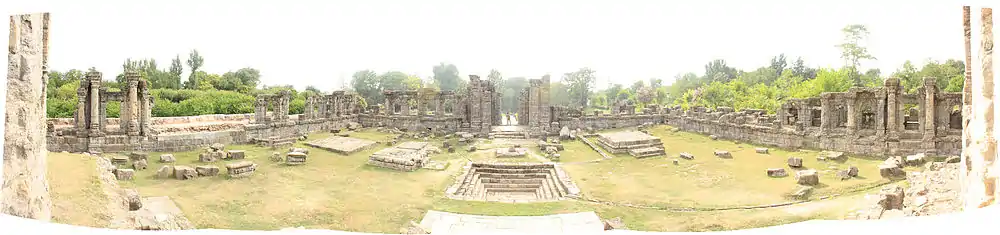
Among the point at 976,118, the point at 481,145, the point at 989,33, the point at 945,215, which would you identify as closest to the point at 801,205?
the point at 945,215

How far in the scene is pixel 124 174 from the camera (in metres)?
5.28

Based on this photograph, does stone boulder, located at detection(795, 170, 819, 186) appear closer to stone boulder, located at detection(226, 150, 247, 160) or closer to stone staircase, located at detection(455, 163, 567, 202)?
stone staircase, located at detection(455, 163, 567, 202)

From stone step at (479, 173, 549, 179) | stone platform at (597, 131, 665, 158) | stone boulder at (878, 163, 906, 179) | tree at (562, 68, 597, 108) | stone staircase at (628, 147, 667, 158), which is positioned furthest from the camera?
tree at (562, 68, 597, 108)

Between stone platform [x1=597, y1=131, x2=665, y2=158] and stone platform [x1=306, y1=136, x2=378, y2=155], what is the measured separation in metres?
3.95

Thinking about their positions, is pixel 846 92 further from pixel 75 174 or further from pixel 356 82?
pixel 75 174

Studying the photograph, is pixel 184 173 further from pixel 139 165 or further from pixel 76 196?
pixel 76 196

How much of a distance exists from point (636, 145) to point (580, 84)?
2311mm

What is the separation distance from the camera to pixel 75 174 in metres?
4.93

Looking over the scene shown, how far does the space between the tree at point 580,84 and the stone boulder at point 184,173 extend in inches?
226

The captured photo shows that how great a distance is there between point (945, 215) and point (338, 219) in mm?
5920

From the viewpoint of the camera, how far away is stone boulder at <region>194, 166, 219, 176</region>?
5512 mm

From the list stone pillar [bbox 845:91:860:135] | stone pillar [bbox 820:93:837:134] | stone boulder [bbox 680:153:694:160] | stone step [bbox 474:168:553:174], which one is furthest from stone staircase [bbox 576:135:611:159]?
stone pillar [bbox 845:91:860:135]

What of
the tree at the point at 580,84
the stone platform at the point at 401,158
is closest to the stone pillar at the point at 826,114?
the tree at the point at 580,84

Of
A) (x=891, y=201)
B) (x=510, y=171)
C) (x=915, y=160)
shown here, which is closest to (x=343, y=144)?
(x=510, y=171)
